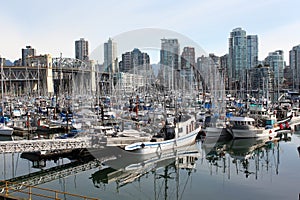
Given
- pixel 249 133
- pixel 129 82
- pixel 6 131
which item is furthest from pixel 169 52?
pixel 6 131

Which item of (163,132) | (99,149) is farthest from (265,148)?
(99,149)

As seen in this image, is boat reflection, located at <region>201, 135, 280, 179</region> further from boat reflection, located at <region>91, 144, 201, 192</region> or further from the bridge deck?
the bridge deck

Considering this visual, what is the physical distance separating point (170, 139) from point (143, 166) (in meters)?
3.35

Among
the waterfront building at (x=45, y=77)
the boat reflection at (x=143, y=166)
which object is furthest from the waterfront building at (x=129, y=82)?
the waterfront building at (x=45, y=77)

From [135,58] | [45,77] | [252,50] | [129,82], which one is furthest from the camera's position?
[252,50]

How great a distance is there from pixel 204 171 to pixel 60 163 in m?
7.05

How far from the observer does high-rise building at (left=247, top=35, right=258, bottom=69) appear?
100162mm

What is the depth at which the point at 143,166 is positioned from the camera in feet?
54.7

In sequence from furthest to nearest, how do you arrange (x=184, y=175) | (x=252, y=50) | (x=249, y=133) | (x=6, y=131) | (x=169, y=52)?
1. (x=252, y=50)
2. (x=6, y=131)
3. (x=249, y=133)
4. (x=184, y=175)
5. (x=169, y=52)

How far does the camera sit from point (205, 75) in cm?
1747

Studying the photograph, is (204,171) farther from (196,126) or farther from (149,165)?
(196,126)

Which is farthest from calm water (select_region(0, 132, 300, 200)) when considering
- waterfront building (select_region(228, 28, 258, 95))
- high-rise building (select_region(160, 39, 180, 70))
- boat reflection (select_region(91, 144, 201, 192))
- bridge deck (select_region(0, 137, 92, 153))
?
waterfront building (select_region(228, 28, 258, 95))

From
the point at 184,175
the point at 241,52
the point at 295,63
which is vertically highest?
the point at 241,52

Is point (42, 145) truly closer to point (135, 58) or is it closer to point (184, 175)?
point (135, 58)
